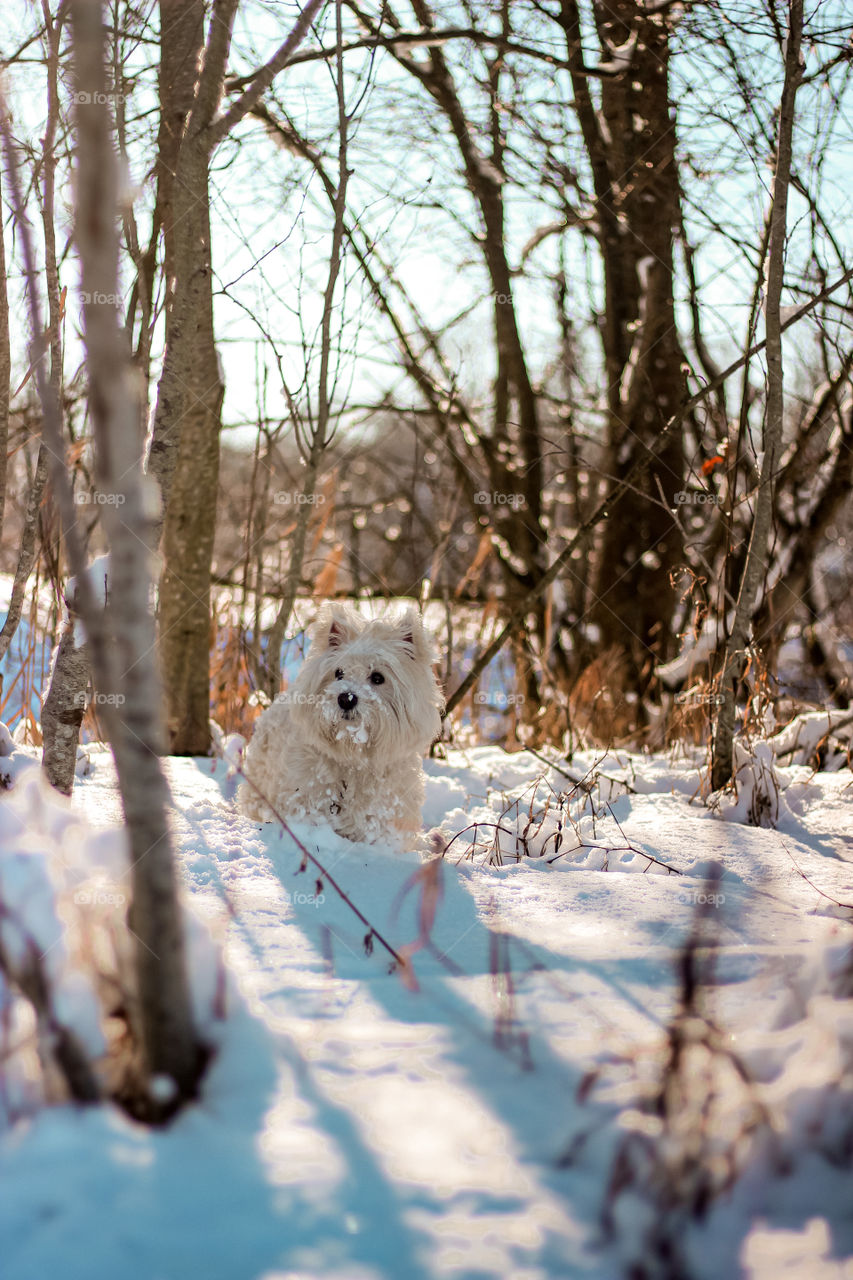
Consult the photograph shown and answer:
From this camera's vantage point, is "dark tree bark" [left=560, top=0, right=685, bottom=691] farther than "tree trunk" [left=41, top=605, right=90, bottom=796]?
Yes

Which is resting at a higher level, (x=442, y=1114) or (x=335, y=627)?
(x=335, y=627)

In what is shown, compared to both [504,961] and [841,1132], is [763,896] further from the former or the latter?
[841,1132]

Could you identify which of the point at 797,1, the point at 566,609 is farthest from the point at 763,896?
the point at 566,609

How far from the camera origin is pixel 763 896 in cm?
259

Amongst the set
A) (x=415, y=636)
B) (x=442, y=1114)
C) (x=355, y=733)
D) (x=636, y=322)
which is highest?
(x=636, y=322)

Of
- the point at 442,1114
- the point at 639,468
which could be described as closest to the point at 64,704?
the point at 442,1114

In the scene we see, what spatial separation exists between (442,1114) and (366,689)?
6.89 ft

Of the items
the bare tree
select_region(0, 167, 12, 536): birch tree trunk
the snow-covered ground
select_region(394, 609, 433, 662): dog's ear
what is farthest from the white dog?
the bare tree

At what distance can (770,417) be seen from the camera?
143 inches

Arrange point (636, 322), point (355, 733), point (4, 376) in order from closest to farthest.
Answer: point (4, 376)
point (355, 733)
point (636, 322)

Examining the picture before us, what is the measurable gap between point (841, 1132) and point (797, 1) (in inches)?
160

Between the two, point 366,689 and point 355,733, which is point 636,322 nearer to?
point 366,689

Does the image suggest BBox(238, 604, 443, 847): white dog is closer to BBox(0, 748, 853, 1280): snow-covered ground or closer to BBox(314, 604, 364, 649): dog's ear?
BBox(314, 604, 364, 649): dog's ear

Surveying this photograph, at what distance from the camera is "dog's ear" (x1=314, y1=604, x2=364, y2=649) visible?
3684mm
